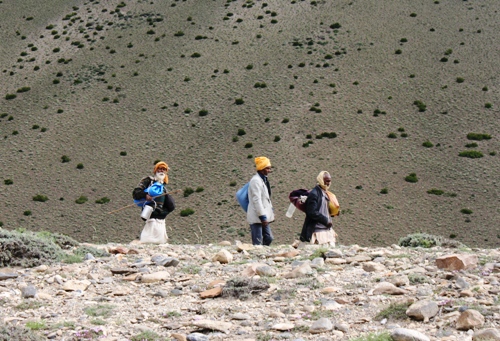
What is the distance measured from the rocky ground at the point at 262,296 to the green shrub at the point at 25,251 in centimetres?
31

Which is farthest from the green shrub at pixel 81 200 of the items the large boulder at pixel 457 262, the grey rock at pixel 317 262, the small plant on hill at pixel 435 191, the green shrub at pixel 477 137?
the large boulder at pixel 457 262

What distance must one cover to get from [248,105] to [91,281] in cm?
4302

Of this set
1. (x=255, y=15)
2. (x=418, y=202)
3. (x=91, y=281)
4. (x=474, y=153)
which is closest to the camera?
(x=91, y=281)

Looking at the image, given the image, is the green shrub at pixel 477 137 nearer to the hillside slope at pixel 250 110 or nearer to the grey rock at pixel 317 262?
→ the hillside slope at pixel 250 110

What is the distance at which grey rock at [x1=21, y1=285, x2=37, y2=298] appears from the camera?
7762 millimetres

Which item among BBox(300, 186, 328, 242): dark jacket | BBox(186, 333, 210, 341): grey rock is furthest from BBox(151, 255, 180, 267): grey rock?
BBox(300, 186, 328, 242): dark jacket

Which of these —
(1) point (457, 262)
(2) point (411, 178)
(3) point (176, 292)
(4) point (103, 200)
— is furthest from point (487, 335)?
(4) point (103, 200)

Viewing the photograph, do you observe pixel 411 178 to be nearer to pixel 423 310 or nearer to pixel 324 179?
pixel 324 179

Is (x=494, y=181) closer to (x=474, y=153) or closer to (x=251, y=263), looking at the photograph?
(x=474, y=153)

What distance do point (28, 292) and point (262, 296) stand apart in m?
2.76

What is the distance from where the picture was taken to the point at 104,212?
131ft

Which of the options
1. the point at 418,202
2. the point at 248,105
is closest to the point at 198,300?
the point at 418,202

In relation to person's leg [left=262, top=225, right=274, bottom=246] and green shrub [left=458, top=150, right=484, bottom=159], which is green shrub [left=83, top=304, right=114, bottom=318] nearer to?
person's leg [left=262, top=225, right=274, bottom=246]

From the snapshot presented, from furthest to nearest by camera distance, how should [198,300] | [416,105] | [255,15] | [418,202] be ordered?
1. [255,15]
2. [416,105]
3. [418,202]
4. [198,300]
